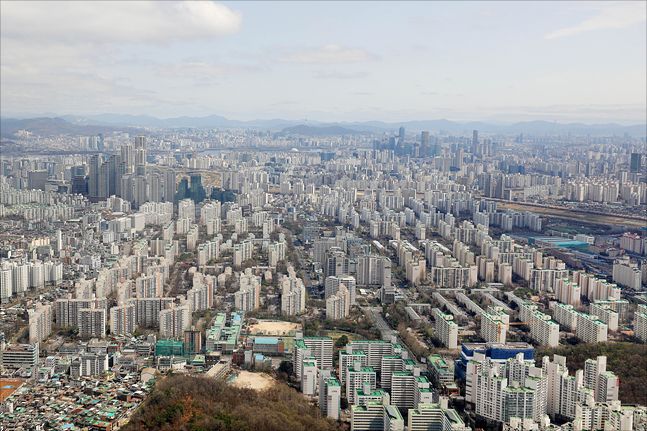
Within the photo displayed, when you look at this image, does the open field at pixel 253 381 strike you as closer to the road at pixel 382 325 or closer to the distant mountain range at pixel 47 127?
the road at pixel 382 325

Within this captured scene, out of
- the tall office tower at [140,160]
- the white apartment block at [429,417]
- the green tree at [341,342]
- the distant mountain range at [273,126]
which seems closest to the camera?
the white apartment block at [429,417]

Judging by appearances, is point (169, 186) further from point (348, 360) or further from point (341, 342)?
point (348, 360)

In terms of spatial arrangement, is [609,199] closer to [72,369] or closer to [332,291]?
[332,291]

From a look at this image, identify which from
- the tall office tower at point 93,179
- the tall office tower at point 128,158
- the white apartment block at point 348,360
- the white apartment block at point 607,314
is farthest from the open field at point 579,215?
the tall office tower at point 93,179

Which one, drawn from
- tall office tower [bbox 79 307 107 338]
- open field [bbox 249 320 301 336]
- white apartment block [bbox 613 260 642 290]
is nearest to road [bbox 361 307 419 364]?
open field [bbox 249 320 301 336]

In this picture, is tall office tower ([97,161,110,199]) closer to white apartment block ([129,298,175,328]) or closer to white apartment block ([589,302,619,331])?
white apartment block ([129,298,175,328])

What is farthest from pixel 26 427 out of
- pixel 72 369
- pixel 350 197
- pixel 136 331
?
pixel 350 197
